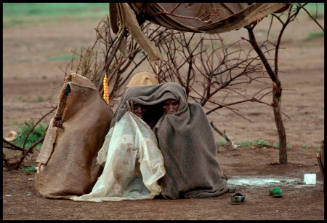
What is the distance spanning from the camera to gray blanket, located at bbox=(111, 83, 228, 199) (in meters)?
6.11

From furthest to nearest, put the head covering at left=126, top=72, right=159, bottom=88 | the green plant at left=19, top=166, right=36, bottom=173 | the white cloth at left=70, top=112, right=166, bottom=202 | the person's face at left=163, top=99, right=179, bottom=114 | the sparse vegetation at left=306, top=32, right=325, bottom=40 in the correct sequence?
the sparse vegetation at left=306, top=32, right=325, bottom=40, the green plant at left=19, top=166, right=36, bottom=173, the head covering at left=126, top=72, right=159, bottom=88, the person's face at left=163, top=99, right=179, bottom=114, the white cloth at left=70, top=112, right=166, bottom=202

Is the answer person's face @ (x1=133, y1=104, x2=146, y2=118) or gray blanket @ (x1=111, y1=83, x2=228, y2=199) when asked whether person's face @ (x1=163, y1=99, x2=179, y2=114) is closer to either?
gray blanket @ (x1=111, y1=83, x2=228, y2=199)

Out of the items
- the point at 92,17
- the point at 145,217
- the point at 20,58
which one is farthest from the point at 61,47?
the point at 145,217

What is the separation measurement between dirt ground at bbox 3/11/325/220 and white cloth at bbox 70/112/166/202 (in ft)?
0.60

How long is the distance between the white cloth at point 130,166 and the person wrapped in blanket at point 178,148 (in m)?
0.01

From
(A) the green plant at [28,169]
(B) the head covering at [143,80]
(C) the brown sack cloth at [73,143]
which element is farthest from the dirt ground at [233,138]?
(B) the head covering at [143,80]

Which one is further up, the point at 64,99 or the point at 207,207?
the point at 64,99

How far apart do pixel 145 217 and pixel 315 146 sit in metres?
4.79

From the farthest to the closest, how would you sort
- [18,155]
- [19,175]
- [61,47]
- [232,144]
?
1. [61,47]
2. [232,144]
3. [18,155]
4. [19,175]

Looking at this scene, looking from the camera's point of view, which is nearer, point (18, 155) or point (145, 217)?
point (145, 217)

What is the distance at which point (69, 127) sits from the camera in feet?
21.1

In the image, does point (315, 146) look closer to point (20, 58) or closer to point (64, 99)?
point (64, 99)

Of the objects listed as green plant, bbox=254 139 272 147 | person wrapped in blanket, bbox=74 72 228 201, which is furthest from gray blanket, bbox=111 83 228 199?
green plant, bbox=254 139 272 147

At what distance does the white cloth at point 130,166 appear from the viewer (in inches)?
238
